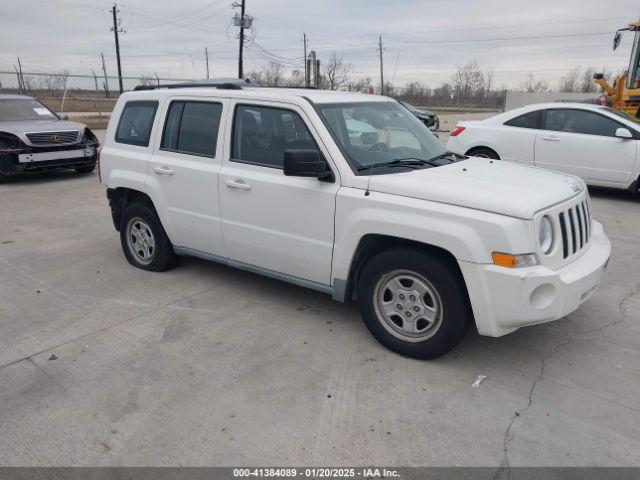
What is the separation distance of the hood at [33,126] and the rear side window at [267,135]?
765 cm

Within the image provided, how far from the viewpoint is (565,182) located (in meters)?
4.00

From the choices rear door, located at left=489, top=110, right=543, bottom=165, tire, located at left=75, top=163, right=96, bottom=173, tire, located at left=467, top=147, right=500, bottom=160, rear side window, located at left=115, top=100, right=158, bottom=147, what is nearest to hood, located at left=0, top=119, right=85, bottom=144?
tire, located at left=75, top=163, right=96, bottom=173

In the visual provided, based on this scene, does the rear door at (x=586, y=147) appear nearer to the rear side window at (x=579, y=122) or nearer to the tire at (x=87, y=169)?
the rear side window at (x=579, y=122)

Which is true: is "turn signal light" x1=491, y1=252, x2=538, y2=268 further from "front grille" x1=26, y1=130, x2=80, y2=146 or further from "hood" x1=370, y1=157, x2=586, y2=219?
"front grille" x1=26, y1=130, x2=80, y2=146

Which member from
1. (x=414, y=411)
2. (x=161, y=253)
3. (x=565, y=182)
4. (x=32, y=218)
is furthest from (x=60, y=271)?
(x=565, y=182)

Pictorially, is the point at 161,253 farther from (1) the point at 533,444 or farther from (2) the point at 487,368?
(1) the point at 533,444

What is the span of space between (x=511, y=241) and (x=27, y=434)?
3005 millimetres

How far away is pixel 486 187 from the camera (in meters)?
3.54

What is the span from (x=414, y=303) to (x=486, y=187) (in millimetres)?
929

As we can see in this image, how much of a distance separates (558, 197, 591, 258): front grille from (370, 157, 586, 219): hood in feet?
0.35

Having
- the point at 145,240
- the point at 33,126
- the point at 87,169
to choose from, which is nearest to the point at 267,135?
the point at 145,240

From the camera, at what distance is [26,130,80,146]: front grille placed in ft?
33.8

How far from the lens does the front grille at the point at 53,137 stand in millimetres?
10297

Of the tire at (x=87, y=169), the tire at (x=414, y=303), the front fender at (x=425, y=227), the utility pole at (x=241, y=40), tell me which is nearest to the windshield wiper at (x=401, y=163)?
the front fender at (x=425, y=227)
